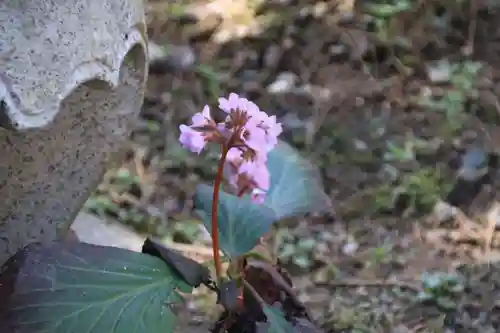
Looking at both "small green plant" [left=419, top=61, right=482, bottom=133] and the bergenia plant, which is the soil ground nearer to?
"small green plant" [left=419, top=61, right=482, bottom=133]

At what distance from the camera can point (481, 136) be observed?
5.86ft

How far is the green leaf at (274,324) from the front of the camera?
87 centimetres

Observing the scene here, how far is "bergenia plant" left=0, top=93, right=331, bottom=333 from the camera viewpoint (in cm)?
81

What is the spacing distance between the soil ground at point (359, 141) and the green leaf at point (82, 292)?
1.45ft

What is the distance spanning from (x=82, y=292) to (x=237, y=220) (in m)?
0.24

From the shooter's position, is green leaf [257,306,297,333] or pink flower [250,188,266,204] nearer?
green leaf [257,306,297,333]

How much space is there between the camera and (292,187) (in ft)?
3.49

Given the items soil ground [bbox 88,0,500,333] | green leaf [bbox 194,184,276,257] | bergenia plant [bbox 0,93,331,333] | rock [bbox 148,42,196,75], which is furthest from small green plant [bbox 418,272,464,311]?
rock [bbox 148,42,196,75]

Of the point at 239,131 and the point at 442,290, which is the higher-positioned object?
the point at 239,131

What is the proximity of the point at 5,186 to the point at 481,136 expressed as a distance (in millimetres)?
1234

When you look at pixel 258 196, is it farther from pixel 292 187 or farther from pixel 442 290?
pixel 442 290

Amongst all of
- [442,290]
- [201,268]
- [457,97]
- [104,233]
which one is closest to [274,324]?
[201,268]

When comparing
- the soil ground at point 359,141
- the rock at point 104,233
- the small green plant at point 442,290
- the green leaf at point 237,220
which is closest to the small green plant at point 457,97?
the soil ground at point 359,141

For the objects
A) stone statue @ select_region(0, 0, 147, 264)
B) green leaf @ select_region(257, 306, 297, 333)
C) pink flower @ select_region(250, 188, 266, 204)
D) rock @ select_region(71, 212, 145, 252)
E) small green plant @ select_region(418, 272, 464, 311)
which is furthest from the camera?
rock @ select_region(71, 212, 145, 252)
